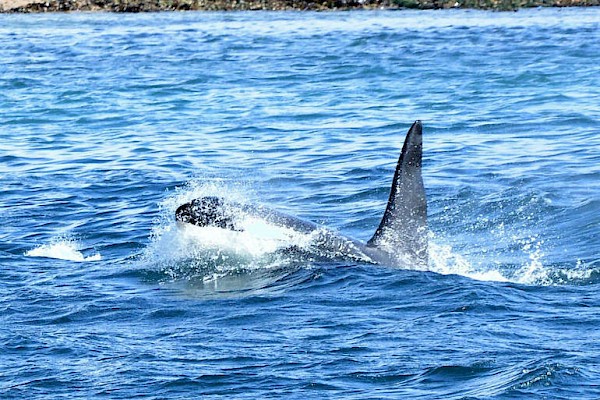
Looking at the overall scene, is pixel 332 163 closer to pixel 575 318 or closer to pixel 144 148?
pixel 144 148

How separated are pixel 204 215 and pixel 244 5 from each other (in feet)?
158

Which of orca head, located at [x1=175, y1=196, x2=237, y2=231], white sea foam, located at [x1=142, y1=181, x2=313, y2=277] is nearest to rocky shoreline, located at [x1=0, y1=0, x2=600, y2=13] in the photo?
white sea foam, located at [x1=142, y1=181, x2=313, y2=277]

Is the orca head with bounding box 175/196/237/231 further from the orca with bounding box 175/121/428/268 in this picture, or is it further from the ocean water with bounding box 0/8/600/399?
the ocean water with bounding box 0/8/600/399

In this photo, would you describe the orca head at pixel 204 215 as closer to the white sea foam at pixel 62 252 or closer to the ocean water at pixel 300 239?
the ocean water at pixel 300 239

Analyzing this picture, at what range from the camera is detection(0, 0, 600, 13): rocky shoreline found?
2261 inches

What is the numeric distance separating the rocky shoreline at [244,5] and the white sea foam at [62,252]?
4412cm

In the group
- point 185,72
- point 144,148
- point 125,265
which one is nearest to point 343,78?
→ point 185,72

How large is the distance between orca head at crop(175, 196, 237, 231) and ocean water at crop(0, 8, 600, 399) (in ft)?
0.96

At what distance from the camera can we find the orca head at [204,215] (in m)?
13.1

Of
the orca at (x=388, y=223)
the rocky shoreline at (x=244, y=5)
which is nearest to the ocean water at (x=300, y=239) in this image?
the orca at (x=388, y=223)

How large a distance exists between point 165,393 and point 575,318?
13.1 feet

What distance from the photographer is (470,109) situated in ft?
84.8

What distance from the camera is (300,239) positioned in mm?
13141

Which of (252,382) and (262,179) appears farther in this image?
(262,179)
